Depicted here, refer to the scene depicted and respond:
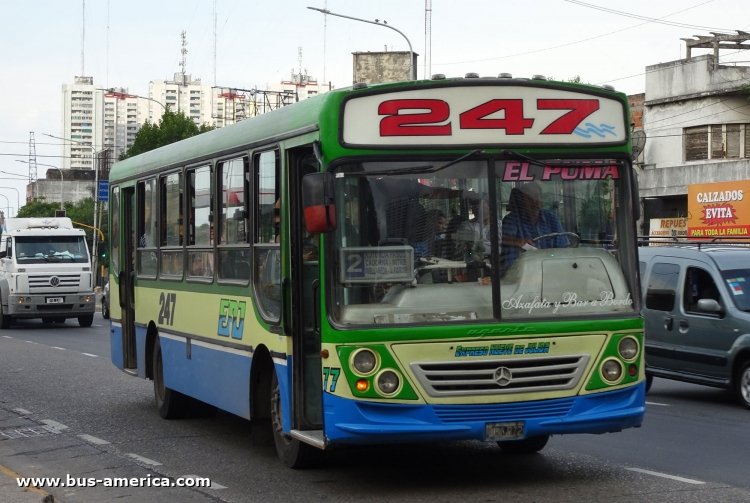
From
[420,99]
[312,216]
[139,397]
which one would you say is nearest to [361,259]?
[312,216]

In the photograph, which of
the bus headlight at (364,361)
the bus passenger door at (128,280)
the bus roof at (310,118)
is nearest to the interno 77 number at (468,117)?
the bus roof at (310,118)

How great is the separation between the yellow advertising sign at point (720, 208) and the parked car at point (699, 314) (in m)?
23.9

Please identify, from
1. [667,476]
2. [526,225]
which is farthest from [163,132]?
[526,225]

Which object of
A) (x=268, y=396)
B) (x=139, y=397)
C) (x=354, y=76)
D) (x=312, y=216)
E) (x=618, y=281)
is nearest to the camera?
(x=312, y=216)

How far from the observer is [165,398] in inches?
534

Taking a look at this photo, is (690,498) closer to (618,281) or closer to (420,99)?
(618,281)

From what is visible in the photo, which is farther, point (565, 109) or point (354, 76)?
point (354, 76)

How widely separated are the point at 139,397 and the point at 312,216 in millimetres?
8329

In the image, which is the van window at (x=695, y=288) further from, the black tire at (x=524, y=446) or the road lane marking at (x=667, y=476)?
the road lane marking at (x=667, y=476)

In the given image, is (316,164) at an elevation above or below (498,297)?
above

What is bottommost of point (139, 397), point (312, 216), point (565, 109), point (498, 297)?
point (139, 397)

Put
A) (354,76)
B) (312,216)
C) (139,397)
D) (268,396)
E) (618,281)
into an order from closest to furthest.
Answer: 1. (312,216)
2. (618,281)
3. (268,396)
4. (139,397)
5. (354,76)

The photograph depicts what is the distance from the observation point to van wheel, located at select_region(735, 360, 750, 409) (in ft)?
46.0

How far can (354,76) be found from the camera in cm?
7162
